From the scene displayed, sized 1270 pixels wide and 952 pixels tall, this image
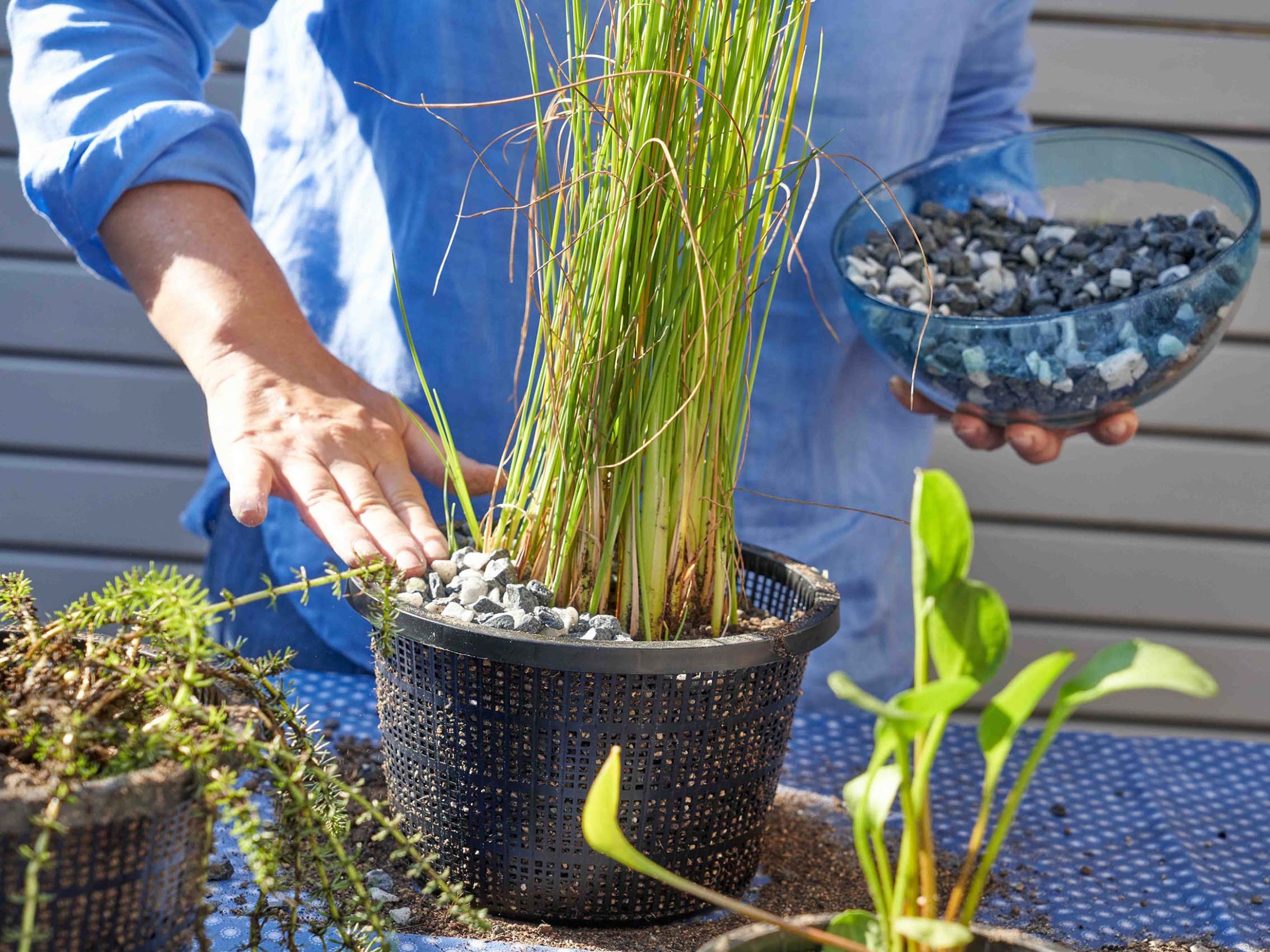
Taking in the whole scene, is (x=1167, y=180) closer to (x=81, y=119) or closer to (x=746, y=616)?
(x=746, y=616)

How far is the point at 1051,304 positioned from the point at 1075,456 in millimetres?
1190

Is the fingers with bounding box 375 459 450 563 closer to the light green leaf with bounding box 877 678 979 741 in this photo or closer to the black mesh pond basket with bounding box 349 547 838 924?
the black mesh pond basket with bounding box 349 547 838 924

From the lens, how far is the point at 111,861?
36 centimetres

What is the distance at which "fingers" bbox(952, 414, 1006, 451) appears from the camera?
886mm

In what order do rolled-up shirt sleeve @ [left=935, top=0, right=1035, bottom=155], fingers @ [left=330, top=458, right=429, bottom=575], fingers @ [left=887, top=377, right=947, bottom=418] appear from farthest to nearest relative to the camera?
rolled-up shirt sleeve @ [left=935, top=0, right=1035, bottom=155], fingers @ [left=887, top=377, right=947, bottom=418], fingers @ [left=330, top=458, right=429, bottom=575]

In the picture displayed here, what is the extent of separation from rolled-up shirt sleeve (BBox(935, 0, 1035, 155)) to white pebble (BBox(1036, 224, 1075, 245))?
0.25 metres

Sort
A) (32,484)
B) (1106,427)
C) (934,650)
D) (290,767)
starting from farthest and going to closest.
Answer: (32,484) < (1106,427) < (290,767) < (934,650)

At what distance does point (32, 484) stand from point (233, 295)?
4.76ft

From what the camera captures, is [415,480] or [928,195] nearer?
[415,480]

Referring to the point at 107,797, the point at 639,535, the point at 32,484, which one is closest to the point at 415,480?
the point at 639,535

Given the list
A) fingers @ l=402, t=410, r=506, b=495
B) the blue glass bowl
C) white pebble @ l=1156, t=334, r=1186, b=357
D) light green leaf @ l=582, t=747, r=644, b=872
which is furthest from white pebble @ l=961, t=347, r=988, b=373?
light green leaf @ l=582, t=747, r=644, b=872

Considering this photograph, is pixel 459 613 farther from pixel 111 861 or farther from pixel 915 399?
pixel 915 399

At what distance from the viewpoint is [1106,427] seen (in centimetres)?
89

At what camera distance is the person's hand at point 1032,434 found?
86 centimetres
